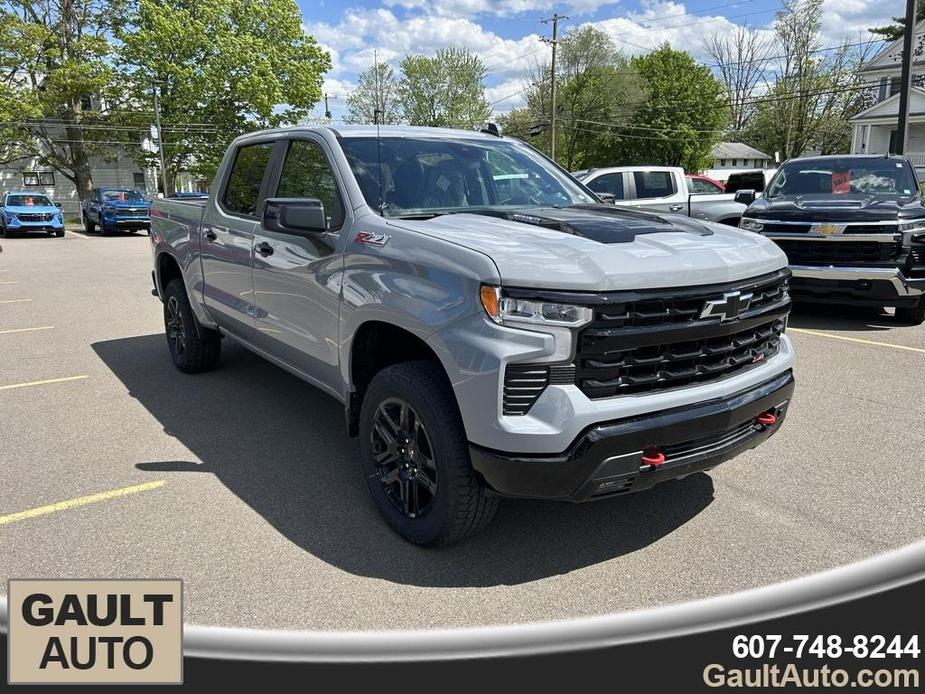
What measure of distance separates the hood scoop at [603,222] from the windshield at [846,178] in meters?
6.32

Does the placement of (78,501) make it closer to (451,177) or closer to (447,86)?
(451,177)

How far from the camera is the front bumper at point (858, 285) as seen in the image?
7.64m

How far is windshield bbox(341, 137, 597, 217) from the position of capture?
3918 mm


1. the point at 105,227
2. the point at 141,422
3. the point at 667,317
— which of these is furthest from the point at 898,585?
the point at 105,227

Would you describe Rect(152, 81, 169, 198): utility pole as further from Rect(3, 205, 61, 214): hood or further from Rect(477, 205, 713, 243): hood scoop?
Rect(477, 205, 713, 243): hood scoop

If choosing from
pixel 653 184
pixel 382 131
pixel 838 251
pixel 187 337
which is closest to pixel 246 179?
pixel 382 131

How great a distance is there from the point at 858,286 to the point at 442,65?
5910cm

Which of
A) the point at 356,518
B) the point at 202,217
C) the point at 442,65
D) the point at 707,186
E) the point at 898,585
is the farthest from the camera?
the point at 442,65

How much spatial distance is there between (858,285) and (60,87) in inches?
1555

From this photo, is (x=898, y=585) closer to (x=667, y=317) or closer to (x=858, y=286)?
(x=667, y=317)

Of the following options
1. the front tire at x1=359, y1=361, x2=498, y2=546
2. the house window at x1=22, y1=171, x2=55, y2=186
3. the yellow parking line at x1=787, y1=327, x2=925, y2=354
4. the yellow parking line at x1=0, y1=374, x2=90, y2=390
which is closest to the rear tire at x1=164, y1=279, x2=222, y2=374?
the yellow parking line at x1=0, y1=374, x2=90, y2=390

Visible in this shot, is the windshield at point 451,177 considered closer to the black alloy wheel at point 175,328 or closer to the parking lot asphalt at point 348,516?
the parking lot asphalt at point 348,516

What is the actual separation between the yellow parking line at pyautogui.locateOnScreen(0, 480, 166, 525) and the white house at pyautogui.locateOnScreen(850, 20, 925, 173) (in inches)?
1678

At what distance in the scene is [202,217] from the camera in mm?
5566
